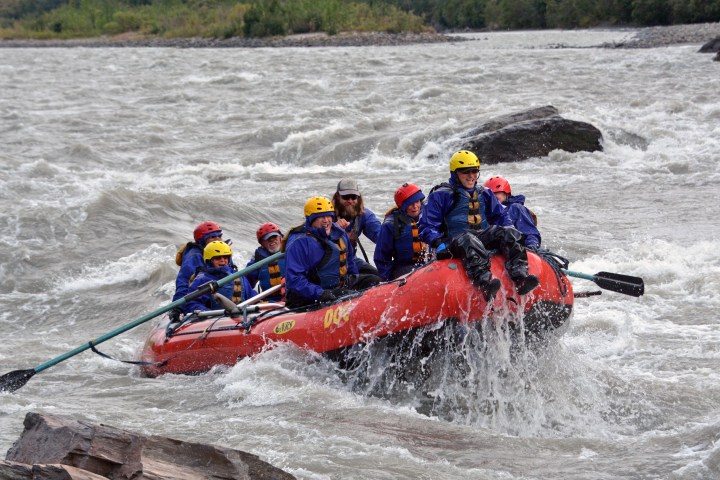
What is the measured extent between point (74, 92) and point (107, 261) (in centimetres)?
1752

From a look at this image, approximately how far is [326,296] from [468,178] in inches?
54.9

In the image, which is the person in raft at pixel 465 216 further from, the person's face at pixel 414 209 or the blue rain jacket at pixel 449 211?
the person's face at pixel 414 209

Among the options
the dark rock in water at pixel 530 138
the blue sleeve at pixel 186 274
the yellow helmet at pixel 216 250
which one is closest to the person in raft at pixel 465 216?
the yellow helmet at pixel 216 250

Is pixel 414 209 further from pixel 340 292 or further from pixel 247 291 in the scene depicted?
pixel 247 291

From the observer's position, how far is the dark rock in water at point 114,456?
428 cm

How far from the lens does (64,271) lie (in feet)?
39.8

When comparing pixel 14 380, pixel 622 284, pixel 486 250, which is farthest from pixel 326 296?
pixel 14 380

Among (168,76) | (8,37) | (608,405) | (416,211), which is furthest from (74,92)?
(8,37)

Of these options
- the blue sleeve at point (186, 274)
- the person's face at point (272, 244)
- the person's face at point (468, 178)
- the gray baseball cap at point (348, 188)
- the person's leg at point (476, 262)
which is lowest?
the blue sleeve at point (186, 274)

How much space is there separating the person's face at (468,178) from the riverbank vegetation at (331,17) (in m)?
45.6

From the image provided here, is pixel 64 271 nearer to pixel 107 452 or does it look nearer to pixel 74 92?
pixel 107 452

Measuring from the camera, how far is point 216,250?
8.41 metres

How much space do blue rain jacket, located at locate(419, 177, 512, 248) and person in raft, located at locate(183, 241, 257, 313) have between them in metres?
1.81

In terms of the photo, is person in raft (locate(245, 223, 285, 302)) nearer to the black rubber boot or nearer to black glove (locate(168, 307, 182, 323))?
black glove (locate(168, 307, 182, 323))
